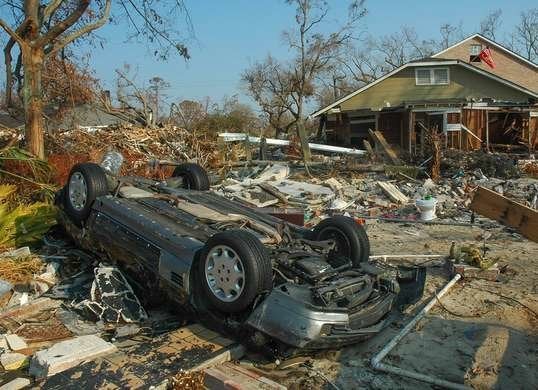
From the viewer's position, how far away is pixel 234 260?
14.9 ft

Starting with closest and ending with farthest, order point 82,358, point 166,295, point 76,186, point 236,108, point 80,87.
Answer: point 82,358, point 166,295, point 76,186, point 80,87, point 236,108

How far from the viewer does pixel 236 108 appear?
47.4 metres

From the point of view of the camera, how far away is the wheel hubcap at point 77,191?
617cm

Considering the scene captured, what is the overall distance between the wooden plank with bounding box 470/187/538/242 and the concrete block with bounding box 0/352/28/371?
3.83 m

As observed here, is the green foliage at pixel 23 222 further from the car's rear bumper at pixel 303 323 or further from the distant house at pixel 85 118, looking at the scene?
the distant house at pixel 85 118

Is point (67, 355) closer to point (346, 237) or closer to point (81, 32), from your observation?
point (346, 237)

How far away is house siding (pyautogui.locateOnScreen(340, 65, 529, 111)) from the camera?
2842 cm

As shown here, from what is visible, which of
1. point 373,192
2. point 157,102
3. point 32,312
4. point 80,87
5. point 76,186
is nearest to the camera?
point 32,312

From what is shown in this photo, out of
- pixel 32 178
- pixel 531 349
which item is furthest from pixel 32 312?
pixel 531 349

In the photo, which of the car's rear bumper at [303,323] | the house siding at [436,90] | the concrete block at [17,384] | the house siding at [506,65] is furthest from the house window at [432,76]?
the concrete block at [17,384]

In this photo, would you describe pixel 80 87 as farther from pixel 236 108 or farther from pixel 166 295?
pixel 236 108

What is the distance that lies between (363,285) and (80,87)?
1669 cm

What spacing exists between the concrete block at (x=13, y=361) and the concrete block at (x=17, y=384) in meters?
0.32

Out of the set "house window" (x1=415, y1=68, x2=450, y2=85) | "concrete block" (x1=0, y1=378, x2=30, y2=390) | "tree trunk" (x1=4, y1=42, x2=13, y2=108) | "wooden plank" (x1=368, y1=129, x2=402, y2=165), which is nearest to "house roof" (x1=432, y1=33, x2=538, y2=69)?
"house window" (x1=415, y1=68, x2=450, y2=85)
